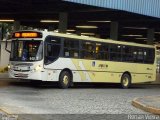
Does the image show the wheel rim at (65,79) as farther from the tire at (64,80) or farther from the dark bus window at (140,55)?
the dark bus window at (140,55)

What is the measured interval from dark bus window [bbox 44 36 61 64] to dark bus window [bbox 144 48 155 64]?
9.19m

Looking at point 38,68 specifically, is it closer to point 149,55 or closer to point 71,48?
point 71,48

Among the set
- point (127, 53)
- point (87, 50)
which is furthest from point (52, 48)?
point (127, 53)

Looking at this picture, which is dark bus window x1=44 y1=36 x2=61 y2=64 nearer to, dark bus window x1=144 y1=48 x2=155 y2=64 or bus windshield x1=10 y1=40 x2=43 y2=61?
bus windshield x1=10 y1=40 x2=43 y2=61

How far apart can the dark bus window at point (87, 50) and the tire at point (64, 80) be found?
1.75m

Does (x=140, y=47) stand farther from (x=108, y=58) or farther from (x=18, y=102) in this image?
(x=18, y=102)

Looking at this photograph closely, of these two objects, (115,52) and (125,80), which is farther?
(125,80)

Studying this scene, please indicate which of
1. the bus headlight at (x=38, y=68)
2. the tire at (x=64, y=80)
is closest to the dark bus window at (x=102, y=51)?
the tire at (x=64, y=80)

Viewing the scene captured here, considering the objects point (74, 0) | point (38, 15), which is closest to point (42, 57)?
point (74, 0)

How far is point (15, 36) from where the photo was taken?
25047mm

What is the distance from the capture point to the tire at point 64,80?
2496 centimetres

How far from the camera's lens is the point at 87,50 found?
2695cm

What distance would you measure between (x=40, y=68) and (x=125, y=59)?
8.07 m

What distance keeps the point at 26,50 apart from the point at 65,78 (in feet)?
8.39
